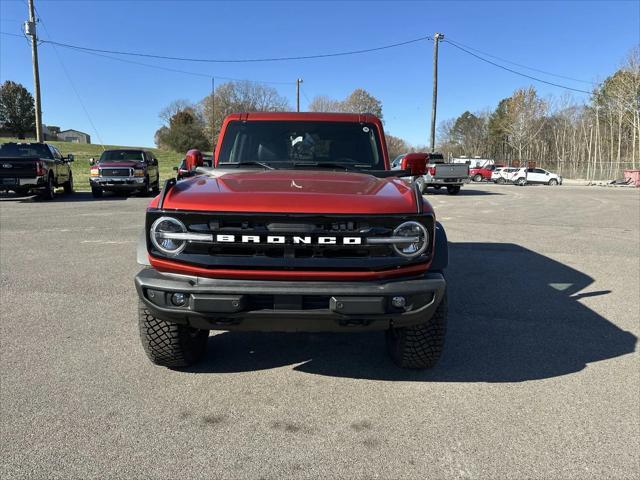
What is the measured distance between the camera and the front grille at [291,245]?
2.71 metres

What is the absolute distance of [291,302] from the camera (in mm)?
2676

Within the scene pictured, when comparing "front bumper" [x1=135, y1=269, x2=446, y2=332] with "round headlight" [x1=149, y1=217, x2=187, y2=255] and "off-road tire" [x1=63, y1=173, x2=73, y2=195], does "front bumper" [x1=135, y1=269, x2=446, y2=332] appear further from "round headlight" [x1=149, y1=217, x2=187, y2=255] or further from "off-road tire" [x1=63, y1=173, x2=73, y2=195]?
"off-road tire" [x1=63, y1=173, x2=73, y2=195]

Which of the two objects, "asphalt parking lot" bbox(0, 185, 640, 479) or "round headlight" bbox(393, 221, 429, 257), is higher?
"round headlight" bbox(393, 221, 429, 257)

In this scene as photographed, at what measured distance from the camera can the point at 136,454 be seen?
2.46 meters

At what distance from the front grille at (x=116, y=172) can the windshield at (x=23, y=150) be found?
177 cm

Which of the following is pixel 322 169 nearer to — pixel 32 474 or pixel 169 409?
pixel 169 409

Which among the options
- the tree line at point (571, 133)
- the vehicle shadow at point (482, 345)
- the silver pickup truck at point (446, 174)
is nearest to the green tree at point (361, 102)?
the tree line at point (571, 133)

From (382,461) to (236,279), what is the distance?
48.6 inches

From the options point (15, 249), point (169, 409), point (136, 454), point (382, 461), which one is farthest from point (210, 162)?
point (15, 249)

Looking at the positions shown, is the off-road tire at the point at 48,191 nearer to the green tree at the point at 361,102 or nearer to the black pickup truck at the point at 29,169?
the black pickup truck at the point at 29,169

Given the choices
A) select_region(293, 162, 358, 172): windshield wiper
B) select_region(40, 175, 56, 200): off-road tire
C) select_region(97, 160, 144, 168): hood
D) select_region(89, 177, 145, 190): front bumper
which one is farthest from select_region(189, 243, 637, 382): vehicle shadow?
select_region(97, 160, 144, 168): hood

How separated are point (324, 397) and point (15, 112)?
97612mm

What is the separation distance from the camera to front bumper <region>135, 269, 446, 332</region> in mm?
2658

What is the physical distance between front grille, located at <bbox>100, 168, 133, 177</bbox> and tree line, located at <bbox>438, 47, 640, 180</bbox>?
47.4 m
